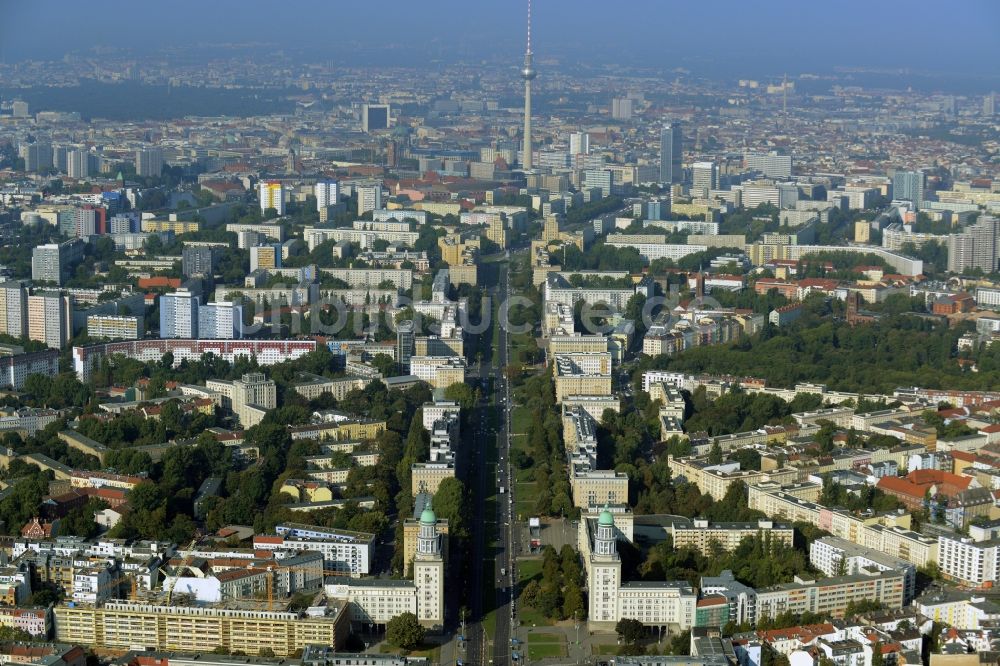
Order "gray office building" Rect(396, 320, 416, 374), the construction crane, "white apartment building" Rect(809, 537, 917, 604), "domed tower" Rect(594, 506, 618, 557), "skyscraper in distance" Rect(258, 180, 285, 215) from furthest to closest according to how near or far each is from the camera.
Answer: "skyscraper in distance" Rect(258, 180, 285, 215) < "gray office building" Rect(396, 320, 416, 374) < "white apartment building" Rect(809, 537, 917, 604) < "domed tower" Rect(594, 506, 618, 557) < the construction crane

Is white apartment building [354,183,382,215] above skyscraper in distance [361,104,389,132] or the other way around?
the other way around

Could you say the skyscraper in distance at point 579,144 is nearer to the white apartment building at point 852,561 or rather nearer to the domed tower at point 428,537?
the white apartment building at point 852,561

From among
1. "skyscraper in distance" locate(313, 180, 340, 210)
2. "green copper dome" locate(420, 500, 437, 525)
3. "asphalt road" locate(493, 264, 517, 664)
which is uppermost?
"green copper dome" locate(420, 500, 437, 525)

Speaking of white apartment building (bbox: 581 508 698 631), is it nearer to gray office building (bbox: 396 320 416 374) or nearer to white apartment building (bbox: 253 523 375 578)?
white apartment building (bbox: 253 523 375 578)

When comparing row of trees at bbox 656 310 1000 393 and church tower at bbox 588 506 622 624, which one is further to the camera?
row of trees at bbox 656 310 1000 393

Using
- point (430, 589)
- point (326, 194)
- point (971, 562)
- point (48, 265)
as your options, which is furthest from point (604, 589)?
point (326, 194)

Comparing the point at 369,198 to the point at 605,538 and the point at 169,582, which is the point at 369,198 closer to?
the point at 605,538

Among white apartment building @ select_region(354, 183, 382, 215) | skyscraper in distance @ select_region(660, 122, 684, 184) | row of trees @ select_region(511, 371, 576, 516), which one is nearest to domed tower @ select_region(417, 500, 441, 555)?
row of trees @ select_region(511, 371, 576, 516)

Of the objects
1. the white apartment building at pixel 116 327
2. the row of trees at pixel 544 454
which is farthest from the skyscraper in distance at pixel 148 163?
the row of trees at pixel 544 454
